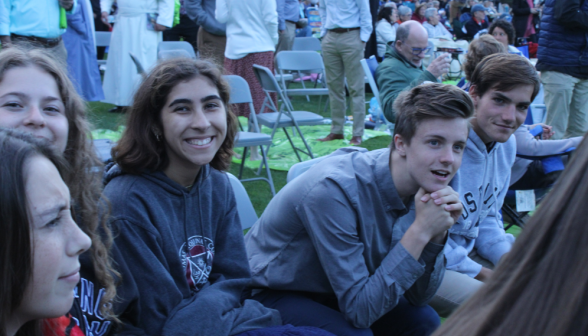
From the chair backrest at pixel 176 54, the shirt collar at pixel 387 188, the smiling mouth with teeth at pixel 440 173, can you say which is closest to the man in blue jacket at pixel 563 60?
the chair backrest at pixel 176 54

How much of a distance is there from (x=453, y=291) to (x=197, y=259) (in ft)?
3.61

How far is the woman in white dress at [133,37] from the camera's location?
20.1ft

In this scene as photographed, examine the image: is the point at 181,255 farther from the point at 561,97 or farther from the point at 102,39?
the point at 102,39

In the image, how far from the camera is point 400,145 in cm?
201

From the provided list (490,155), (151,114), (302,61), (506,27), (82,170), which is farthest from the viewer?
(302,61)

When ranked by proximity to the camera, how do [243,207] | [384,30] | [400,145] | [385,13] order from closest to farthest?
[400,145] → [243,207] → [384,30] → [385,13]

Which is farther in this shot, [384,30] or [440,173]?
[384,30]

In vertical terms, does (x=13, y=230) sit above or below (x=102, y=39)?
above

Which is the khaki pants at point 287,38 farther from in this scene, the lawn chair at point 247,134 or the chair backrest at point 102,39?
the lawn chair at point 247,134

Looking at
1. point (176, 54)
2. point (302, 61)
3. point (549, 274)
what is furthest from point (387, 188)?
point (302, 61)

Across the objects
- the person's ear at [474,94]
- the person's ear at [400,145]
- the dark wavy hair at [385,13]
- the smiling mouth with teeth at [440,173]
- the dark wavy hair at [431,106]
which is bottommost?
the dark wavy hair at [385,13]

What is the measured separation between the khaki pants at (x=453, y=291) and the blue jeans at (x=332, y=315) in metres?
0.17

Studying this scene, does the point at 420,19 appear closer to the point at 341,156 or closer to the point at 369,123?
the point at 369,123

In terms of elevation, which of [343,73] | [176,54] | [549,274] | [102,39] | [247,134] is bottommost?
[102,39]
